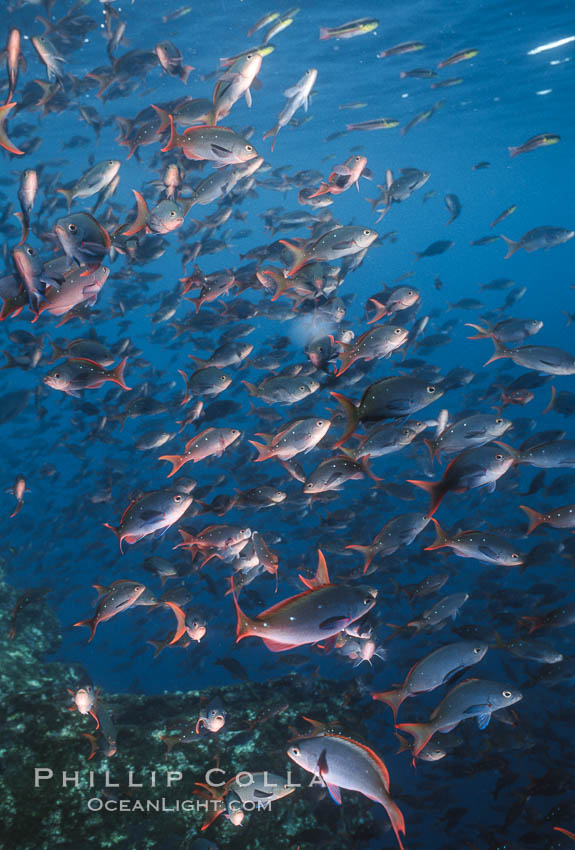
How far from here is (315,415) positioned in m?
4.86

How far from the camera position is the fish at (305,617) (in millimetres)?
2496

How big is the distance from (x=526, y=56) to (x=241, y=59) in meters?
27.6

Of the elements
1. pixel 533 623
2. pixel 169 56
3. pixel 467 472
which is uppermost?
pixel 169 56

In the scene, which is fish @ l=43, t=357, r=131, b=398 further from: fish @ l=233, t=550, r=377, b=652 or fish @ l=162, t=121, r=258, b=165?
fish @ l=233, t=550, r=377, b=652

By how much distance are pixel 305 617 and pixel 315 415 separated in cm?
259

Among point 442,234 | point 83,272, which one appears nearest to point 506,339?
point 83,272

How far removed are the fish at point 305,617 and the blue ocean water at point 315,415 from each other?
2998 mm

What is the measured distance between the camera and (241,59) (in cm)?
450

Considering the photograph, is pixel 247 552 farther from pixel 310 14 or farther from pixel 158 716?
pixel 310 14

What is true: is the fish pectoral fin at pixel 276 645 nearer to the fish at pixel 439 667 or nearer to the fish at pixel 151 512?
the fish at pixel 439 667

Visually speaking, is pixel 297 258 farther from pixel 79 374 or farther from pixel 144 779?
pixel 144 779

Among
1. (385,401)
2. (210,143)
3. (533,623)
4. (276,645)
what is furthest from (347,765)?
(210,143)

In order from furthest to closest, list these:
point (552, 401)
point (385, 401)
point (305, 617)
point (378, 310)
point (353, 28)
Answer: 1. point (353, 28)
2. point (552, 401)
3. point (378, 310)
4. point (385, 401)
5. point (305, 617)


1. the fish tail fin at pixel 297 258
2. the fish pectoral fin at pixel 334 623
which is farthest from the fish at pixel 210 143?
the fish pectoral fin at pixel 334 623
